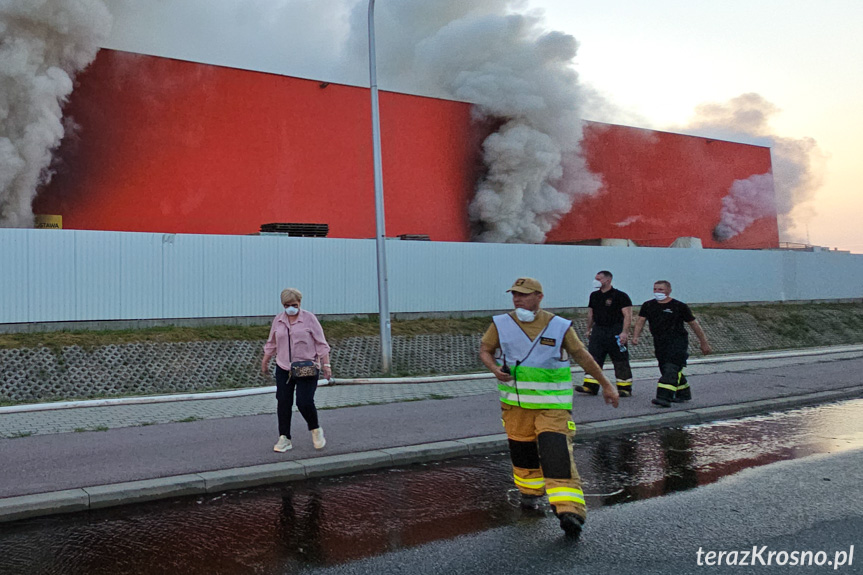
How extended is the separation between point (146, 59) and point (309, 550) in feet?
59.5

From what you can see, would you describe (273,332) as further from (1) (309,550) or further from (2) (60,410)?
(2) (60,410)

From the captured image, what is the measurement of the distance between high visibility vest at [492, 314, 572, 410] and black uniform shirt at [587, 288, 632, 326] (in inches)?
212

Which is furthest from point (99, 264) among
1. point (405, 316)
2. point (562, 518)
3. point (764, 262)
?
point (764, 262)

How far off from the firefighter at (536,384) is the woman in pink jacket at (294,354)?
231cm

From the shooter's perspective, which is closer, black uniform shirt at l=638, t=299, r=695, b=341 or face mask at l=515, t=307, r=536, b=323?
face mask at l=515, t=307, r=536, b=323

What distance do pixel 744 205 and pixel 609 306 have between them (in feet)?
83.5

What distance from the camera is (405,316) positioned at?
17.2m

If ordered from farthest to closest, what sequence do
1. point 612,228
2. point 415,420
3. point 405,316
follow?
point 612,228, point 405,316, point 415,420

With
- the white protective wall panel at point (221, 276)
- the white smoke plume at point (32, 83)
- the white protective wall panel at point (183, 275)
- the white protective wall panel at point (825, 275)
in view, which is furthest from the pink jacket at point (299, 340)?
the white protective wall panel at point (825, 275)

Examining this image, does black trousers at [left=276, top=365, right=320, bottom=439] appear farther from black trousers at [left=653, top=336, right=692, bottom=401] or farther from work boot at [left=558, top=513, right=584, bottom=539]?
black trousers at [left=653, top=336, right=692, bottom=401]

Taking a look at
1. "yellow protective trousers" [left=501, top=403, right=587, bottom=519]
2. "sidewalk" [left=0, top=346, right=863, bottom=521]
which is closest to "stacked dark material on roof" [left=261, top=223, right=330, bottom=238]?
"sidewalk" [left=0, top=346, right=863, bottom=521]

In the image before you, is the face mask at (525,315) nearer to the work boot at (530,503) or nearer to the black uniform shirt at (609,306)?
the work boot at (530,503)

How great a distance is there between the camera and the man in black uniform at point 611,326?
10.0 metres

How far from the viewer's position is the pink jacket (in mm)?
6738
